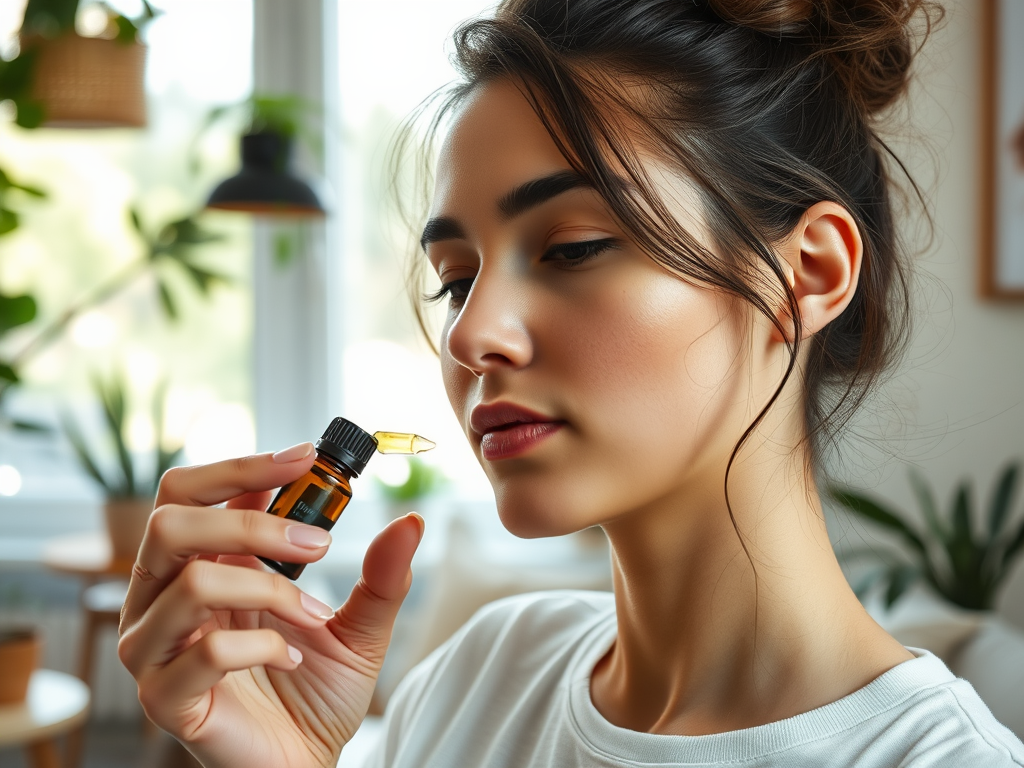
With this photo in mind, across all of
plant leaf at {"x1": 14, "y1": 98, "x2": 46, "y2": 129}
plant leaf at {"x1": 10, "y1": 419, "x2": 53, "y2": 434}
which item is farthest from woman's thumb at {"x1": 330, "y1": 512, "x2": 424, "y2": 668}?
plant leaf at {"x1": 10, "y1": 419, "x2": 53, "y2": 434}

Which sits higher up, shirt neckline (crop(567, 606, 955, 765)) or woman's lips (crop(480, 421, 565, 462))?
woman's lips (crop(480, 421, 565, 462))

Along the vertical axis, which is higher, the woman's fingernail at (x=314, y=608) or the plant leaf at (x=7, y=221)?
the plant leaf at (x=7, y=221)

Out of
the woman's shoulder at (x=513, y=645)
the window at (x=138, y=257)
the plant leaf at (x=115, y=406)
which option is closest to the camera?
the woman's shoulder at (x=513, y=645)

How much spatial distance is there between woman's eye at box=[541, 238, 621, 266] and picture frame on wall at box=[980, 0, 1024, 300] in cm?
258

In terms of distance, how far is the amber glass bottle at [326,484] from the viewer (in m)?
0.74

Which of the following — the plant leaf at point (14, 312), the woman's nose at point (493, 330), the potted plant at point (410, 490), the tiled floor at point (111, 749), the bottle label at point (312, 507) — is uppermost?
the woman's nose at point (493, 330)

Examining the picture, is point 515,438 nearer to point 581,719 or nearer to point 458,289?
point 458,289

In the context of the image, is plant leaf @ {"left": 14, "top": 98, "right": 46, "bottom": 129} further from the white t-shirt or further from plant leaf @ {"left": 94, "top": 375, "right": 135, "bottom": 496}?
the white t-shirt

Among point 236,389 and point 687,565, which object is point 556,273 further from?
point 236,389

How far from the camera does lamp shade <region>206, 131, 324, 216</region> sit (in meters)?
2.87

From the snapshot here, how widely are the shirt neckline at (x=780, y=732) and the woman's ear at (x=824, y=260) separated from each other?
0.97 feet

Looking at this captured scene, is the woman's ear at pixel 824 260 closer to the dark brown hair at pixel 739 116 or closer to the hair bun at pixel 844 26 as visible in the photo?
the dark brown hair at pixel 739 116

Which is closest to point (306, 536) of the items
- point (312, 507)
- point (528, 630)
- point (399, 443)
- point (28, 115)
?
point (312, 507)

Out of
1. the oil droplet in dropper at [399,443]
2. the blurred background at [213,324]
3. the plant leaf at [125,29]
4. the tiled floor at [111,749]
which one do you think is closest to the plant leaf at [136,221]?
the blurred background at [213,324]
